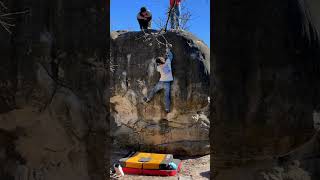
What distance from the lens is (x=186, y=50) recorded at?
872 cm

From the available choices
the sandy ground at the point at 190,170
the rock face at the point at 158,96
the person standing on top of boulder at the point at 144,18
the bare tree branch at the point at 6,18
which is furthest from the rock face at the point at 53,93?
the person standing on top of boulder at the point at 144,18

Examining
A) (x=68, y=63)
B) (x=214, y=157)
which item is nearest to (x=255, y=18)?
(x=214, y=157)

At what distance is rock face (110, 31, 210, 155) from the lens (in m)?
8.52

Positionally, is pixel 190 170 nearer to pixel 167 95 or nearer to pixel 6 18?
pixel 167 95

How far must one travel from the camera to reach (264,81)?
112 inches

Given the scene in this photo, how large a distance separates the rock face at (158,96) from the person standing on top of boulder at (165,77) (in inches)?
3.6

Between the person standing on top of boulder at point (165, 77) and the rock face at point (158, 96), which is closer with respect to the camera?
the rock face at point (158, 96)

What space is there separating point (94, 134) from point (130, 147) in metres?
5.89

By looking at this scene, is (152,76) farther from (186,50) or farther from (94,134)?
(94,134)

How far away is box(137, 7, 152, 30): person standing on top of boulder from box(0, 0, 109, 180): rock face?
20.6 feet

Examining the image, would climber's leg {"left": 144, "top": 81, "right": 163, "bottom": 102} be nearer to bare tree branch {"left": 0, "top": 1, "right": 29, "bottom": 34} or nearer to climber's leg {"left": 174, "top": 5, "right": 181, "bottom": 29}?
climber's leg {"left": 174, "top": 5, "right": 181, "bottom": 29}

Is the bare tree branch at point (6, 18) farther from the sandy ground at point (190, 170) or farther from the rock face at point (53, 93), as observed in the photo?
the sandy ground at point (190, 170)

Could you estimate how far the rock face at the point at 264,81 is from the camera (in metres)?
2.84

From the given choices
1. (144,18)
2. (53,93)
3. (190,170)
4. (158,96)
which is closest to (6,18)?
(53,93)
